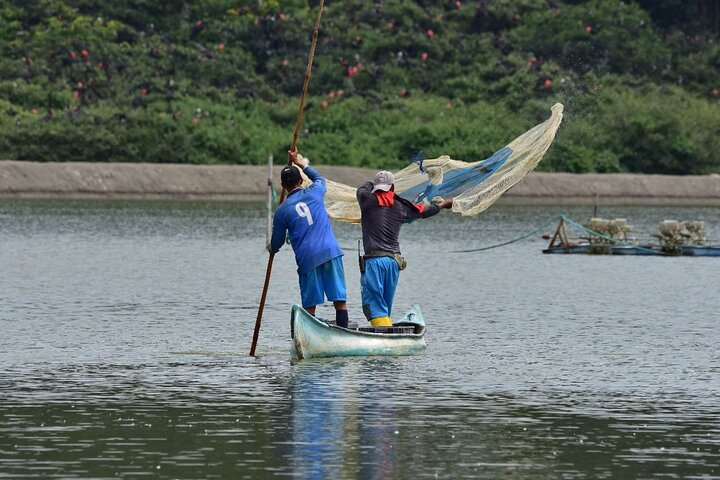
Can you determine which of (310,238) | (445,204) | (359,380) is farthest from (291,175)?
(359,380)

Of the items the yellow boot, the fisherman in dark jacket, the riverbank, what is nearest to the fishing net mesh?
the fisherman in dark jacket

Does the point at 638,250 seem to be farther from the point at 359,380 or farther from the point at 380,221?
the point at 359,380

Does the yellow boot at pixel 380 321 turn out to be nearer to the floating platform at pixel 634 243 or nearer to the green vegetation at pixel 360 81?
the floating platform at pixel 634 243

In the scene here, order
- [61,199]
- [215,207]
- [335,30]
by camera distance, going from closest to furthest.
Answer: [215,207]
[61,199]
[335,30]

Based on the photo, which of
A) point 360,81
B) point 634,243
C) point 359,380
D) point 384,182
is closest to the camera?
point 359,380

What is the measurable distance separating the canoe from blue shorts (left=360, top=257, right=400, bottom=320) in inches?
11.2

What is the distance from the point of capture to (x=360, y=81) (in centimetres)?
8562

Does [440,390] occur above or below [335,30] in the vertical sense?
below

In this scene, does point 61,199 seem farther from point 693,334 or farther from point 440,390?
point 440,390

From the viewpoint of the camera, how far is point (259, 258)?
141 ft

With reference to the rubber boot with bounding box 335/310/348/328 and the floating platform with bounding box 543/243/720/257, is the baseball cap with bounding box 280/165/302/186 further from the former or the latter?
the floating platform with bounding box 543/243/720/257

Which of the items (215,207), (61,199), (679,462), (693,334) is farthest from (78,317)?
(61,199)

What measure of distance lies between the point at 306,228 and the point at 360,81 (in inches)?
2506

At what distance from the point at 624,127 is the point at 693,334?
56057mm
